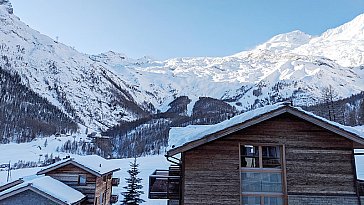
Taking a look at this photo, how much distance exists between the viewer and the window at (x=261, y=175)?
10.3 meters

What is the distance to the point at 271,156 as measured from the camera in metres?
10.8

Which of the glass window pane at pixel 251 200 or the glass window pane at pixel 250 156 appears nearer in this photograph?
the glass window pane at pixel 251 200

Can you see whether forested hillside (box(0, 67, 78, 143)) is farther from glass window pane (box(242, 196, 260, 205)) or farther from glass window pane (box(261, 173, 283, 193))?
glass window pane (box(261, 173, 283, 193))

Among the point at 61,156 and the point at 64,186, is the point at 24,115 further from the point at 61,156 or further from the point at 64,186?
the point at 64,186

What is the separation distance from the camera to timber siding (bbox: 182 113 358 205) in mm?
10125

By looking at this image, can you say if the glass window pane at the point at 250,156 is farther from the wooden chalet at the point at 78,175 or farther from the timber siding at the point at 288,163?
the wooden chalet at the point at 78,175

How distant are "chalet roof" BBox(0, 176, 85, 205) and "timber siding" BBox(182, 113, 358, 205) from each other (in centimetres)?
960

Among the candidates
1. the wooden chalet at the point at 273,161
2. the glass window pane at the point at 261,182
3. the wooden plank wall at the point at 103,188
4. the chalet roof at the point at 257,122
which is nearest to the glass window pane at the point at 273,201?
the wooden chalet at the point at 273,161

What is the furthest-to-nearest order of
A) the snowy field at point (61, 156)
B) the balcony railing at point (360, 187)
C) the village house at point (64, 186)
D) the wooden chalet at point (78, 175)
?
the snowy field at point (61, 156) → the wooden chalet at point (78, 175) → the village house at point (64, 186) → the balcony railing at point (360, 187)

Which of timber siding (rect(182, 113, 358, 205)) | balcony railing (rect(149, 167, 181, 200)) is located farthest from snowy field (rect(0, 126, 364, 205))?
timber siding (rect(182, 113, 358, 205))

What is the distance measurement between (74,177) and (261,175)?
14.4m

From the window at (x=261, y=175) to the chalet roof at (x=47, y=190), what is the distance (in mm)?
10461

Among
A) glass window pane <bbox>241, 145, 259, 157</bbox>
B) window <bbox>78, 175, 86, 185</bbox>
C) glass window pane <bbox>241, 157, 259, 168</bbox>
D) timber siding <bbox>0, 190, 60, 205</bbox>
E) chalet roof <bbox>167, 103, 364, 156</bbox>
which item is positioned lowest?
timber siding <bbox>0, 190, 60, 205</bbox>

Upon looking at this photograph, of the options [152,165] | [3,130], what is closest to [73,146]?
[3,130]
